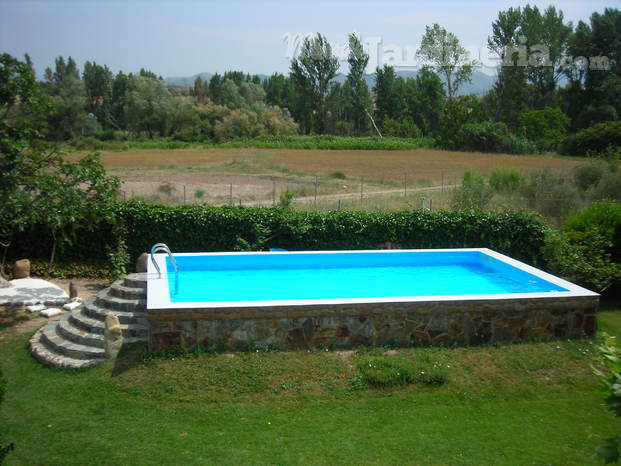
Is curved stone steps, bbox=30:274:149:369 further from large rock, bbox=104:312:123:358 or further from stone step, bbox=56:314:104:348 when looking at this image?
large rock, bbox=104:312:123:358

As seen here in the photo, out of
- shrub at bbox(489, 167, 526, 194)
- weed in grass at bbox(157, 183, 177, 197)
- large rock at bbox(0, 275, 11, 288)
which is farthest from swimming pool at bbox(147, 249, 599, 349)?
weed in grass at bbox(157, 183, 177, 197)

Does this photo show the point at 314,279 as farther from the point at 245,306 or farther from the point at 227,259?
the point at 245,306

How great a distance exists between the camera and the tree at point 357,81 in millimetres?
87188

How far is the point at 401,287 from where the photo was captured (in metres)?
12.8

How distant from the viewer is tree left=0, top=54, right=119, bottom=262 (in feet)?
37.9

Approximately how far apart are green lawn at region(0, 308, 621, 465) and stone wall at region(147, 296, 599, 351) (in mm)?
306

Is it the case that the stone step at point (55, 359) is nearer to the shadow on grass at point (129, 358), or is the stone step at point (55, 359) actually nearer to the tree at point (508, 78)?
the shadow on grass at point (129, 358)

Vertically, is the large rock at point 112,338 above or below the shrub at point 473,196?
below

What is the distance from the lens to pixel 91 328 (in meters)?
10.1

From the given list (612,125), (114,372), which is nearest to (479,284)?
(114,372)

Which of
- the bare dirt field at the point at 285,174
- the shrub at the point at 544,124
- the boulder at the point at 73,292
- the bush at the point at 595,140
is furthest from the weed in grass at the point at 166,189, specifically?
the shrub at the point at 544,124

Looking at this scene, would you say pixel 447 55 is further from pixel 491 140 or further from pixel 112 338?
pixel 112 338

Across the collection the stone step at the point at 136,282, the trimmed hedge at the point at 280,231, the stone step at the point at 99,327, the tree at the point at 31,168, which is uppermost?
the tree at the point at 31,168

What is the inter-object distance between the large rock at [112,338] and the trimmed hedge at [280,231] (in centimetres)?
535
